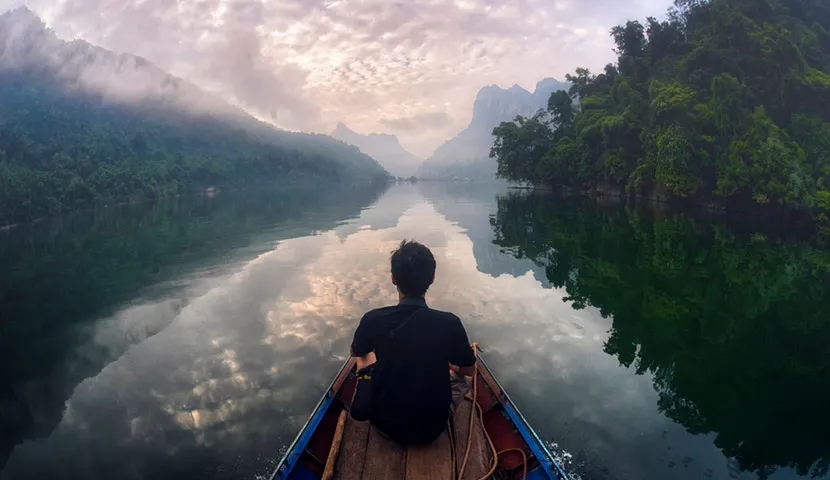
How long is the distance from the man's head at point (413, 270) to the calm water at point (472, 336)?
10.5 feet

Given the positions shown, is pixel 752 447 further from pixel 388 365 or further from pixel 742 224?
pixel 742 224

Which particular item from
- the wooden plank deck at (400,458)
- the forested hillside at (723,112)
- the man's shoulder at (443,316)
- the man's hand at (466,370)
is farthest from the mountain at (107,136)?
the forested hillside at (723,112)

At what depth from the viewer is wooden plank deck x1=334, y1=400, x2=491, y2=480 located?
330 centimetres

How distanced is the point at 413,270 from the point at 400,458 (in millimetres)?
1355

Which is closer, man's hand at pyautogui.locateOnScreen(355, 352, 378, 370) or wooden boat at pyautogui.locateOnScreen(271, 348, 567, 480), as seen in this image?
wooden boat at pyautogui.locateOnScreen(271, 348, 567, 480)

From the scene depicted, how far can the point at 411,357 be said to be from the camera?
3.26 meters

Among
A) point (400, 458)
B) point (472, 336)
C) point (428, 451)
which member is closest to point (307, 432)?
point (400, 458)

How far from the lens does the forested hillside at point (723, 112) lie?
90.0 feet

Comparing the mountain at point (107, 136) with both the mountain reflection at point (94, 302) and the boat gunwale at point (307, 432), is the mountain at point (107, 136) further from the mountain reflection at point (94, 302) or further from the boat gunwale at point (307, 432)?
the boat gunwale at point (307, 432)

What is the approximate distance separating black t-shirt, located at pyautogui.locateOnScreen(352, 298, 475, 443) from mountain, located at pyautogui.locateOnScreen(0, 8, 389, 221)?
38.3 meters

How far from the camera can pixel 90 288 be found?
559 inches

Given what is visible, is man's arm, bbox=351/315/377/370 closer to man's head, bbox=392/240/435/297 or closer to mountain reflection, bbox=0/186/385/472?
man's head, bbox=392/240/435/297

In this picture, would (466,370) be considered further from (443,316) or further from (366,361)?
(366,361)

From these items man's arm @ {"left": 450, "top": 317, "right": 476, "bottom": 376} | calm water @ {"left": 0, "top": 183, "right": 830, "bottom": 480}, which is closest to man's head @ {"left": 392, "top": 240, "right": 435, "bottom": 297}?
man's arm @ {"left": 450, "top": 317, "right": 476, "bottom": 376}
